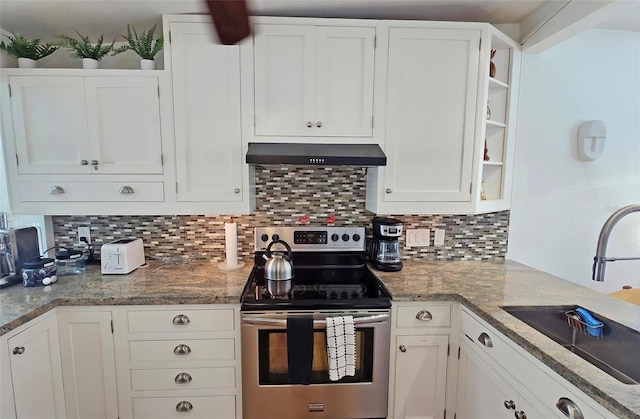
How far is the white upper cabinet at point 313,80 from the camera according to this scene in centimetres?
179

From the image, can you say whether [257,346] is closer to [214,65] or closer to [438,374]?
[438,374]

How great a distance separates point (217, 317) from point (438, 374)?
3.93 ft

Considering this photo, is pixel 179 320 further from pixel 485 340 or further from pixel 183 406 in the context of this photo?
pixel 485 340

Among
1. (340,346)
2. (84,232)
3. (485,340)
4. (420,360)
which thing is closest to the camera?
(485,340)

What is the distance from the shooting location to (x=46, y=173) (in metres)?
1.82

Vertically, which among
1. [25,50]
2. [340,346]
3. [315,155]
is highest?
[25,50]

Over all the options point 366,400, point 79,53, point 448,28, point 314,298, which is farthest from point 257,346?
point 448,28

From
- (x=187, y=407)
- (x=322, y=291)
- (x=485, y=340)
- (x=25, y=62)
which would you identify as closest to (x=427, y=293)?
(x=485, y=340)

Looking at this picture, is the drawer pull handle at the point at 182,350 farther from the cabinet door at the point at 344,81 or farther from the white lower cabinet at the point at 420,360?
the cabinet door at the point at 344,81

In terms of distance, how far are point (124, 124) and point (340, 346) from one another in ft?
5.49

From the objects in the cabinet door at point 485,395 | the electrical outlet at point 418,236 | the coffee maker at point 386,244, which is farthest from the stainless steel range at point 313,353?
the electrical outlet at point 418,236

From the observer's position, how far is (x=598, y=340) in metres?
1.33

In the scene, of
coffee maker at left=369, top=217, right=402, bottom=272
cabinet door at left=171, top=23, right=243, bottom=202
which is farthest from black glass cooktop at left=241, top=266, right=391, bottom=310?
cabinet door at left=171, top=23, right=243, bottom=202

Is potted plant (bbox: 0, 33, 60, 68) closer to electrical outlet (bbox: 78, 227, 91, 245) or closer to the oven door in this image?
electrical outlet (bbox: 78, 227, 91, 245)
